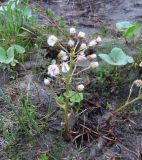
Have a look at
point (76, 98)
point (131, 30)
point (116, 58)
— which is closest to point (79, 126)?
point (76, 98)

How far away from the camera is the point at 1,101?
180cm

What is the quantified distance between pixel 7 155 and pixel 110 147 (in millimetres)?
481

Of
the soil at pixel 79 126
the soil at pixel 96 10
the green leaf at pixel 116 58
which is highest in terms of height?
the soil at pixel 96 10

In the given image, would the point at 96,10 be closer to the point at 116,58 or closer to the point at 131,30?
the point at 131,30

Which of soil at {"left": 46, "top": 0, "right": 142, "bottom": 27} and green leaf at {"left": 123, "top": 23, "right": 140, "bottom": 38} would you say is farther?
soil at {"left": 46, "top": 0, "right": 142, "bottom": 27}

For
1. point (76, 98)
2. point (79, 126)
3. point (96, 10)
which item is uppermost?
point (96, 10)

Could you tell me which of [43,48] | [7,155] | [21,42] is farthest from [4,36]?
[7,155]

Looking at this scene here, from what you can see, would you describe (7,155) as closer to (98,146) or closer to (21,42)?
(98,146)

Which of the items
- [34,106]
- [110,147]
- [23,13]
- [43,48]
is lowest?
[110,147]

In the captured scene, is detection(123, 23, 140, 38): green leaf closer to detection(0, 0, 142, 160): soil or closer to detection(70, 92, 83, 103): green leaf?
detection(0, 0, 142, 160): soil

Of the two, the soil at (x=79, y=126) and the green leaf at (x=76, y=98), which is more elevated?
the green leaf at (x=76, y=98)

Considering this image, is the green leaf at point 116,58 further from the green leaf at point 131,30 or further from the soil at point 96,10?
the soil at point 96,10

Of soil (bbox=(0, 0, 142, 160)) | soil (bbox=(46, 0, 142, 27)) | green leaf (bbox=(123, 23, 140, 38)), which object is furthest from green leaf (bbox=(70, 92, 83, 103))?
soil (bbox=(46, 0, 142, 27))

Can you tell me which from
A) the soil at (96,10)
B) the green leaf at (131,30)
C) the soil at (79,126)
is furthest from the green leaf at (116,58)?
the soil at (96,10)
